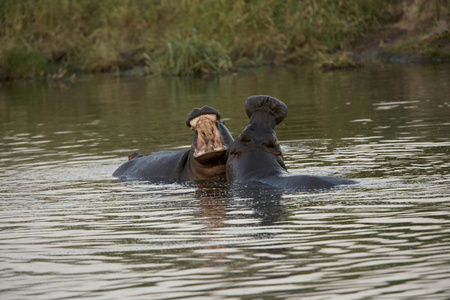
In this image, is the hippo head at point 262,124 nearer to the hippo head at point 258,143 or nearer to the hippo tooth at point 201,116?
the hippo head at point 258,143

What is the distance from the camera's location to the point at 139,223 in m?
6.75

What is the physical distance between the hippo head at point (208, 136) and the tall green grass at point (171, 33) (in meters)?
19.4

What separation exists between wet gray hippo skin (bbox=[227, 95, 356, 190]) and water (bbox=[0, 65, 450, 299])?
0.20m

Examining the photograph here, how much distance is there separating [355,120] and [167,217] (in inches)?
269

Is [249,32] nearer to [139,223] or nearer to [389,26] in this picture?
[389,26]

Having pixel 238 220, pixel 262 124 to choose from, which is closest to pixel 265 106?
pixel 262 124

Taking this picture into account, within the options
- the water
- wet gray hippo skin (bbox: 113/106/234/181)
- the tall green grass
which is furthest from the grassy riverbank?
wet gray hippo skin (bbox: 113/106/234/181)

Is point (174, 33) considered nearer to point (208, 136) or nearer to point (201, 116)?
point (208, 136)

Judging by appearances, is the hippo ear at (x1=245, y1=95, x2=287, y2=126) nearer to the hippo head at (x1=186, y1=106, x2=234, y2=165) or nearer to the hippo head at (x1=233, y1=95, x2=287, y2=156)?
the hippo head at (x1=233, y1=95, x2=287, y2=156)

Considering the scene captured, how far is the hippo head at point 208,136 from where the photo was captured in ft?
26.9

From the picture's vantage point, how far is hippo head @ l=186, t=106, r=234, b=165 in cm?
821

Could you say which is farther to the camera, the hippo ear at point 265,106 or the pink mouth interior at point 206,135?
the pink mouth interior at point 206,135

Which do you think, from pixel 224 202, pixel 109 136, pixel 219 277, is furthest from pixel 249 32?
pixel 219 277

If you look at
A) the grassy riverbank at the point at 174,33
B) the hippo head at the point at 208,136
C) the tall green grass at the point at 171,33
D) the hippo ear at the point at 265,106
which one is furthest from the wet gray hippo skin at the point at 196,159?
the tall green grass at the point at 171,33
